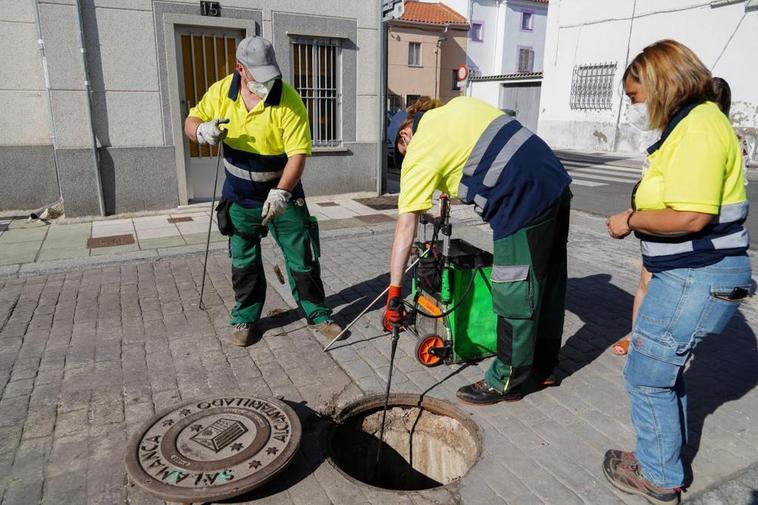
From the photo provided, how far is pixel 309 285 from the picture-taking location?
13.9ft

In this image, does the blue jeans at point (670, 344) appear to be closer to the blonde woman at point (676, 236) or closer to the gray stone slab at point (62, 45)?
the blonde woman at point (676, 236)

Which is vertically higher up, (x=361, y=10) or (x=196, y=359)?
(x=361, y=10)

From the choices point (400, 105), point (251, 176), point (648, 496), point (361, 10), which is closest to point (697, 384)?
point (648, 496)

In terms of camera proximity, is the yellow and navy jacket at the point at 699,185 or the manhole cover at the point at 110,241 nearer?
the yellow and navy jacket at the point at 699,185

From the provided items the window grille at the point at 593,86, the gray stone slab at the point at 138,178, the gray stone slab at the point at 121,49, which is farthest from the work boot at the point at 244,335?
the window grille at the point at 593,86

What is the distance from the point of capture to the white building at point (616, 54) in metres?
17.5

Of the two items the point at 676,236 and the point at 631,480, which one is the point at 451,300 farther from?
the point at 676,236

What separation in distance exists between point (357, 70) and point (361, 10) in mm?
976

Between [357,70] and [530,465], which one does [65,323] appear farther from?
[357,70]

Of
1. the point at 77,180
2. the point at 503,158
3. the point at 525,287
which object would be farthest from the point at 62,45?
the point at 525,287

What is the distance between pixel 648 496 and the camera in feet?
8.16

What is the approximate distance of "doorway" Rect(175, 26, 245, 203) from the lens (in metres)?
8.16

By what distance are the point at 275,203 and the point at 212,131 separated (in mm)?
639

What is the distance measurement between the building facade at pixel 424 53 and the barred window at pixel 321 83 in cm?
2290
